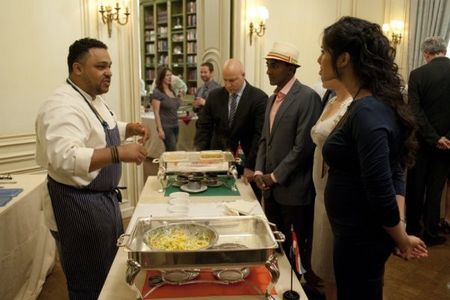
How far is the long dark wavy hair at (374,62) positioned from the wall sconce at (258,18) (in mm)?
3487

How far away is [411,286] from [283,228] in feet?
3.32

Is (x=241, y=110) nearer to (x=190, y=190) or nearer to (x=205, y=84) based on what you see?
(x=190, y=190)

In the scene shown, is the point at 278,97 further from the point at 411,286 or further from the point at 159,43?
the point at 159,43

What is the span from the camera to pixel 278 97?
2.31m

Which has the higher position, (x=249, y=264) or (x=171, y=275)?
(x=249, y=264)

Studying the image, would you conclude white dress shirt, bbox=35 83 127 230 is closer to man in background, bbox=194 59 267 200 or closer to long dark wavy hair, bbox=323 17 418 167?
long dark wavy hair, bbox=323 17 418 167

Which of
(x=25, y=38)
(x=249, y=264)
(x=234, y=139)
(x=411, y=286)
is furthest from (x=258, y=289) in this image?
(x=25, y=38)

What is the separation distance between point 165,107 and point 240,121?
2424mm

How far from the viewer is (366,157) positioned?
4.01ft

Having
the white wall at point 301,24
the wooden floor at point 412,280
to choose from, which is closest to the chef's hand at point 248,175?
the wooden floor at point 412,280

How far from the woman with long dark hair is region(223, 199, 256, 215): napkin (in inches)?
16.9

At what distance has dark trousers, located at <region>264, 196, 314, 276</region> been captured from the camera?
2219 mm

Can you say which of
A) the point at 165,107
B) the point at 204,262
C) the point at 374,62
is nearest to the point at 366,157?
the point at 374,62

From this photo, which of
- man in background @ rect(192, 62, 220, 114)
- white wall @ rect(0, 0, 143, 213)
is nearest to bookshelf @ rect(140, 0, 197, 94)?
man in background @ rect(192, 62, 220, 114)
